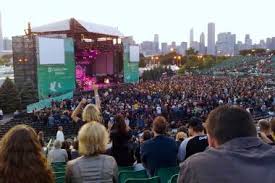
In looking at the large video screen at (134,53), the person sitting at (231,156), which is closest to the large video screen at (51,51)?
the large video screen at (134,53)

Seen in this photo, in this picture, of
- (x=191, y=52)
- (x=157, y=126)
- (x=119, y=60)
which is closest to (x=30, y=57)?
(x=119, y=60)

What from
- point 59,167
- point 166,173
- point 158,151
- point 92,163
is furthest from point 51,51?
point 92,163

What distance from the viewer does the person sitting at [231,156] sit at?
6.24 feet

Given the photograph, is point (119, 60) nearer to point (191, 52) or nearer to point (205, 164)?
point (205, 164)

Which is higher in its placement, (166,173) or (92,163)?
(92,163)

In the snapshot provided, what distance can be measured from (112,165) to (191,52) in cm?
12648

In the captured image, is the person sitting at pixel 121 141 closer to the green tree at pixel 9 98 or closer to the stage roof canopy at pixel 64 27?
the green tree at pixel 9 98

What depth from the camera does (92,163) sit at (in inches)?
128

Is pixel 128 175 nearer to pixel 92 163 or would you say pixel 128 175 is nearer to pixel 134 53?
pixel 92 163

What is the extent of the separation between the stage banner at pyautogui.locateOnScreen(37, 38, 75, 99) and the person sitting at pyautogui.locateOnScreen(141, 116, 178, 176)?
25.2m

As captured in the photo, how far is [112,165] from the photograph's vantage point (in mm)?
3305

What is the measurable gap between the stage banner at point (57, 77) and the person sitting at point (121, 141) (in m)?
24.8

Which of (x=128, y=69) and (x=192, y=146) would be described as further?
(x=128, y=69)

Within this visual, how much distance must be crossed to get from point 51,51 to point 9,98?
5.23 m
